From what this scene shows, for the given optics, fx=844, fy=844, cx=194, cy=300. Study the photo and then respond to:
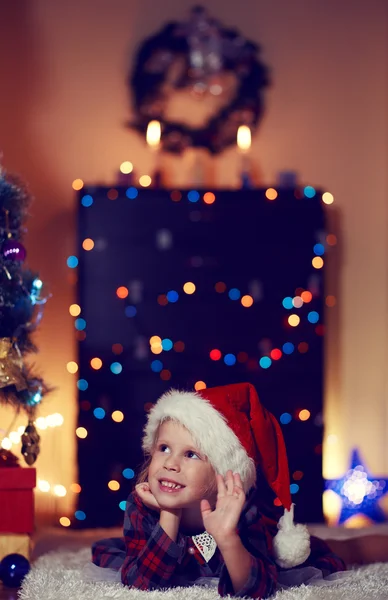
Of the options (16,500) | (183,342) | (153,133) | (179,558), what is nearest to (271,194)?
A: (153,133)

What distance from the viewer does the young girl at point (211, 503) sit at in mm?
2439

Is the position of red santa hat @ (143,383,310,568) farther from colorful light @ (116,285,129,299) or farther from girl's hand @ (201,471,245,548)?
colorful light @ (116,285,129,299)

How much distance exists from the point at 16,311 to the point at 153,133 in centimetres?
172

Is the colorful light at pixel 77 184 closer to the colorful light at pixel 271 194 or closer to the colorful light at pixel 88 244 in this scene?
the colorful light at pixel 88 244

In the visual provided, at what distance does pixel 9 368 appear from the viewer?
3.01 metres

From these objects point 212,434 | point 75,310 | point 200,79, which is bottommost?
point 212,434

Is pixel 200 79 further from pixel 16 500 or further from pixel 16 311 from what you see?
pixel 16 500

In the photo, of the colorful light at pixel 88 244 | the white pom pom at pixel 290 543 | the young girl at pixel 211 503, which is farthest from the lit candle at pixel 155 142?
the white pom pom at pixel 290 543

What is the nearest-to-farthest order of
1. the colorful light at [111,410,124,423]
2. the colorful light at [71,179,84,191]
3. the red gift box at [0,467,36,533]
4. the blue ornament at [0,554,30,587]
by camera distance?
the blue ornament at [0,554,30,587] < the red gift box at [0,467,36,533] < the colorful light at [111,410,124,423] < the colorful light at [71,179,84,191]

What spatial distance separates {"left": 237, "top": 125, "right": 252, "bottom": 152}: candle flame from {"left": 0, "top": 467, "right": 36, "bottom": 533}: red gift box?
7.39 feet

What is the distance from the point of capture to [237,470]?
8.23ft

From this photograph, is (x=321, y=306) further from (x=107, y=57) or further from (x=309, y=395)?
(x=107, y=57)

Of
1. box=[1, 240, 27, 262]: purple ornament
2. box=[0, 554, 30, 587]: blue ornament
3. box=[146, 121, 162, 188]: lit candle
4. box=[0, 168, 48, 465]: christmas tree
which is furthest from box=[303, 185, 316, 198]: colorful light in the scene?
box=[0, 554, 30, 587]: blue ornament

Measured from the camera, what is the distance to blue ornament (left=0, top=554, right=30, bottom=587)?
9.38 feet
